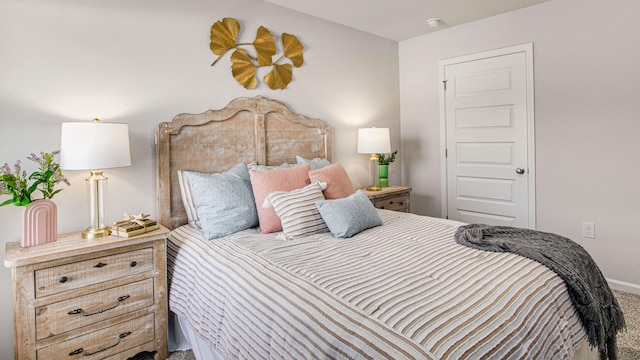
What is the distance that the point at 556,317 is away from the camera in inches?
53.7

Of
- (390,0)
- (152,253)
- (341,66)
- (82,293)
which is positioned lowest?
(82,293)

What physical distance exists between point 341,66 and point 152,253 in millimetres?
2515

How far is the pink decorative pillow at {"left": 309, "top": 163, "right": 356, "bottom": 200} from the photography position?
100 inches

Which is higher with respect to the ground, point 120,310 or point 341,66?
point 341,66

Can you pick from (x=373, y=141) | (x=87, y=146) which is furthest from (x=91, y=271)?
(x=373, y=141)

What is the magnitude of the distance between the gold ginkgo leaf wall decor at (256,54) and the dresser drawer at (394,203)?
55.0 inches

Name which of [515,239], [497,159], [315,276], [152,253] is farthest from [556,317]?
[497,159]

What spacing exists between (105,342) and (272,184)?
4.09 feet

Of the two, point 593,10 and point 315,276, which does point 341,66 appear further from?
point 315,276

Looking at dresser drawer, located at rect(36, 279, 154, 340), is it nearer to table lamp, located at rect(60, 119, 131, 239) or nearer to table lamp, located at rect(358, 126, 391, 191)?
table lamp, located at rect(60, 119, 131, 239)

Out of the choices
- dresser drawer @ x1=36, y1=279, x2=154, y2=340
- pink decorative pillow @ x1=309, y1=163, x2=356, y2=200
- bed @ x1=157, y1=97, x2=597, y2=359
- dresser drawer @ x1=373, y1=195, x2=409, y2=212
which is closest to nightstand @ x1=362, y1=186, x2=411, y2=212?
dresser drawer @ x1=373, y1=195, x2=409, y2=212

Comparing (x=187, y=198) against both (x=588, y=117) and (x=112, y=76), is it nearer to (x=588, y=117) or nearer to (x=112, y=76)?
(x=112, y=76)

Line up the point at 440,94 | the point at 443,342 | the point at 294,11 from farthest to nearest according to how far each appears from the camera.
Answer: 1. the point at 440,94
2. the point at 294,11
3. the point at 443,342

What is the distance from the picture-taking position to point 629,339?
7.33 ft
